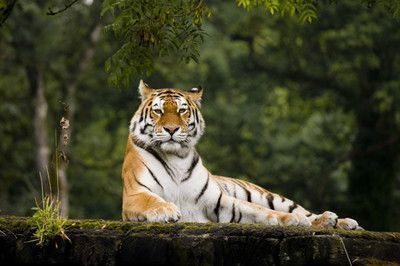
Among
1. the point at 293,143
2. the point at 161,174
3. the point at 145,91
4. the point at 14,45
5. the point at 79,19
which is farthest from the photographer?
the point at 293,143

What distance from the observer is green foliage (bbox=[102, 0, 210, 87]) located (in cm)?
829

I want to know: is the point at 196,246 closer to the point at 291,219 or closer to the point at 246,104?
the point at 291,219

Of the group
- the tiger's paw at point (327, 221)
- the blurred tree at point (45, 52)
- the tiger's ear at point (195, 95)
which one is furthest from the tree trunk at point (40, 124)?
the tiger's paw at point (327, 221)

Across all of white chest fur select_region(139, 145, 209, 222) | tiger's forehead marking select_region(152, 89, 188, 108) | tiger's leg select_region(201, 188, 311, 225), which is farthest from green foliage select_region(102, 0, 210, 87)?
tiger's leg select_region(201, 188, 311, 225)

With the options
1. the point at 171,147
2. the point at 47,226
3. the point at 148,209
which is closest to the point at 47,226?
the point at 47,226

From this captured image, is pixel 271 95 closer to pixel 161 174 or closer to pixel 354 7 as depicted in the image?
pixel 354 7

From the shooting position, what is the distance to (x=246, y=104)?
32.5 metres

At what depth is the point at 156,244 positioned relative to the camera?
639cm

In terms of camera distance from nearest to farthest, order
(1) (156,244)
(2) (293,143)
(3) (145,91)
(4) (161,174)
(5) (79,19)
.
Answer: (1) (156,244)
(4) (161,174)
(3) (145,91)
(5) (79,19)
(2) (293,143)

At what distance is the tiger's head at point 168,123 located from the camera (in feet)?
28.0

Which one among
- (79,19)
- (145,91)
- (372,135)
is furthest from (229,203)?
(79,19)

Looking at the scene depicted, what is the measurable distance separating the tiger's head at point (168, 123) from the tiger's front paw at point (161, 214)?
100 centimetres

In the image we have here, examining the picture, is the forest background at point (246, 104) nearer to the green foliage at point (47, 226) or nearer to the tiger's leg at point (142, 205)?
the tiger's leg at point (142, 205)

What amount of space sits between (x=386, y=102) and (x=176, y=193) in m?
19.7
